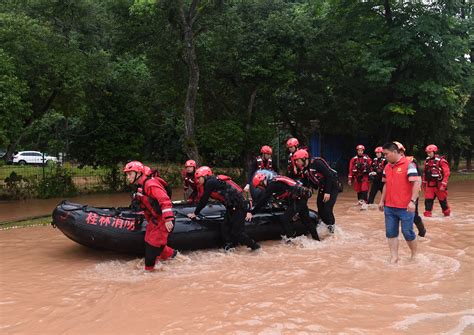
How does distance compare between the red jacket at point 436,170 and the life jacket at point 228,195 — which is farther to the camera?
the red jacket at point 436,170

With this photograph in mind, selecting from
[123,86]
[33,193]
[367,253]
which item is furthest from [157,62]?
[367,253]

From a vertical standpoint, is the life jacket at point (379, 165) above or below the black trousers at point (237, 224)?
above

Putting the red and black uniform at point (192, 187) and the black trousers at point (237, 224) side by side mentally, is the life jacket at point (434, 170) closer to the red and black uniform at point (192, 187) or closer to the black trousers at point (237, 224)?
the black trousers at point (237, 224)

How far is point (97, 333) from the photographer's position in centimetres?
432

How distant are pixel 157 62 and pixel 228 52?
2.43m

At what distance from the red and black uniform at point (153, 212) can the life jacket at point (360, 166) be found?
21.8 feet

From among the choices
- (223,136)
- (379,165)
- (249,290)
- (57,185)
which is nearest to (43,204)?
(57,185)

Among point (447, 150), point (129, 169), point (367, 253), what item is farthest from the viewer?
point (447, 150)

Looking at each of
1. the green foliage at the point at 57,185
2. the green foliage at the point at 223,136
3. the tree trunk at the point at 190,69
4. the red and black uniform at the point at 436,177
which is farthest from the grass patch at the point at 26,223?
the red and black uniform at the point at 436,177

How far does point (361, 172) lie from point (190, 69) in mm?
6515

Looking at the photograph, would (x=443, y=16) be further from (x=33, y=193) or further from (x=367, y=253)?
(x=33, y=193)

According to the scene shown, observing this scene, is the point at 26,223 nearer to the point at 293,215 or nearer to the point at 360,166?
the point at 293,215

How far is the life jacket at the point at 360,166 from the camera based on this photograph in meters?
11.5

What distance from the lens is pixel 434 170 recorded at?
9.62m
